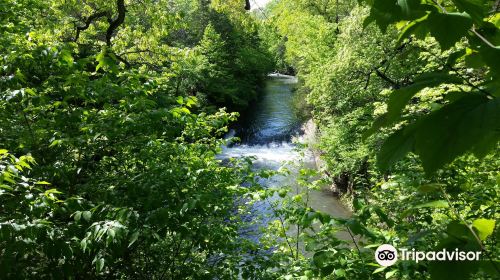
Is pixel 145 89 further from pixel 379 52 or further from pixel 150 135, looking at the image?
pixel 379 52

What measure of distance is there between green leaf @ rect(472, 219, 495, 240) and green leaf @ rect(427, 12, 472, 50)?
35 cm

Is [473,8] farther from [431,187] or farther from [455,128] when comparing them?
[431,187]

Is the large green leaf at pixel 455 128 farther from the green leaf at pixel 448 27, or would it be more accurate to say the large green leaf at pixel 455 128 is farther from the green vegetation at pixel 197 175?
the green leaf at pixel 448 27

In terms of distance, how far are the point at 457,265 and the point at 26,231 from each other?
89.3 inches

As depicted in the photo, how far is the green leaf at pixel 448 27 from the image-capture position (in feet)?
1.69

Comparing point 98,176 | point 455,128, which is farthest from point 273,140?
point 455,128

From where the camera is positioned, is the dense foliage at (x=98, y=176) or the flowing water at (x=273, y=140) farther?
the flowing water at (x=273, y=140)

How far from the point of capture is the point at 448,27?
0.53m

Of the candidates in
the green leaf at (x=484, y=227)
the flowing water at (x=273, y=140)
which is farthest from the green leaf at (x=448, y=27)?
the flowing water at (x=273, y=140)

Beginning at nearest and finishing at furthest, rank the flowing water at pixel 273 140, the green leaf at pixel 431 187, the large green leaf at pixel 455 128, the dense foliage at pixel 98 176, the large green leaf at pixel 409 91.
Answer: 1. the large green leaf at pixel 455 128
2. the large green leaf at pixel 409 91
3. the green leaf at pixel 431 187
4. the dense foliage at pixel 98 176
5. the flowing water at pixel 273 140

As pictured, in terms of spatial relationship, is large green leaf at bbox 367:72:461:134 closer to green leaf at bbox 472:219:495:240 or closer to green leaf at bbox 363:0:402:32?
green leaf at bbox 363:0:402:32

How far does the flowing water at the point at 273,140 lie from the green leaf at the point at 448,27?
385 inches

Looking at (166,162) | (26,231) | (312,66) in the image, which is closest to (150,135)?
(166,162)

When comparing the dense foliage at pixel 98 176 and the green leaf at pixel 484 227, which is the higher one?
the green leaf at pixel 484 227
